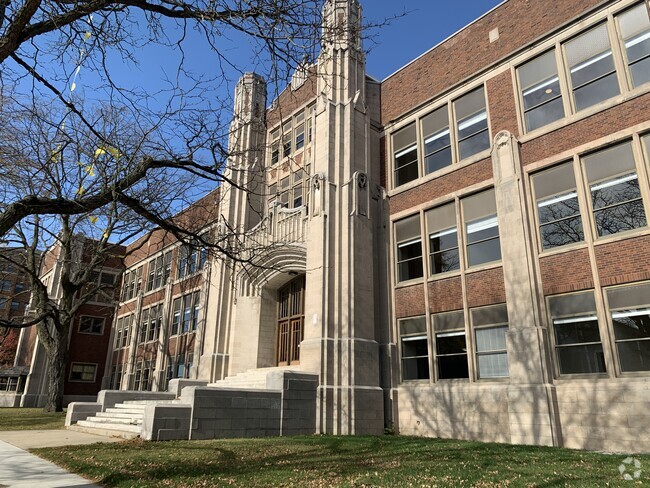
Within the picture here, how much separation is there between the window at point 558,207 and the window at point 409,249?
4.23 metres

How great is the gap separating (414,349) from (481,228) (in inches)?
174

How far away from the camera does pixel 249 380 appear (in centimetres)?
1653

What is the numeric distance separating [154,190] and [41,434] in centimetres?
846

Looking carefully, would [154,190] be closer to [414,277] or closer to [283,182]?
[414,277]

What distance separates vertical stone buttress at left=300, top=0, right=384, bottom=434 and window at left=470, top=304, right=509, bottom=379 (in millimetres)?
3304

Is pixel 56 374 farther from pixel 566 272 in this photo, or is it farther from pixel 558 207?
pixel 558 207

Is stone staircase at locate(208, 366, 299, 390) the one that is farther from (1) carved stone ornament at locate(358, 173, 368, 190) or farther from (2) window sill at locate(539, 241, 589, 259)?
(2) window sill at locate(539, 241, 589, 259)

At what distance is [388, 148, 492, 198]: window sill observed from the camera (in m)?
14.8

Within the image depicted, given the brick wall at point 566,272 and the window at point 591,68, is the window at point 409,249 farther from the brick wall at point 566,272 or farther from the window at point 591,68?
the window at point 591,68

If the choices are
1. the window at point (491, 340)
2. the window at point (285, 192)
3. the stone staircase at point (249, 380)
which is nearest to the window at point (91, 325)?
the stone staircase at point (249, 380)

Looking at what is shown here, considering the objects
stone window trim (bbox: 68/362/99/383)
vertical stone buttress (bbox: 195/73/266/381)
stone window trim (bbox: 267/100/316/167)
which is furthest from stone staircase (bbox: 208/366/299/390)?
stone window trim (bbox: 68/362/99/383)

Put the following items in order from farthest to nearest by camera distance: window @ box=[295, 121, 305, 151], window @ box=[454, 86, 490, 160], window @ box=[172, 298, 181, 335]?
window @ box=[172, 298, 181, 335] → window @ box=[295, 121, 305, 151] → window @ box=[454, 86, 490, 160]

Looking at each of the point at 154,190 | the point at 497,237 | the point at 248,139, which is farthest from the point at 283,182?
the point at 154,190

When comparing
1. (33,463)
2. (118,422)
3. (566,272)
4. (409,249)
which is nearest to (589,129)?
(566,272)
